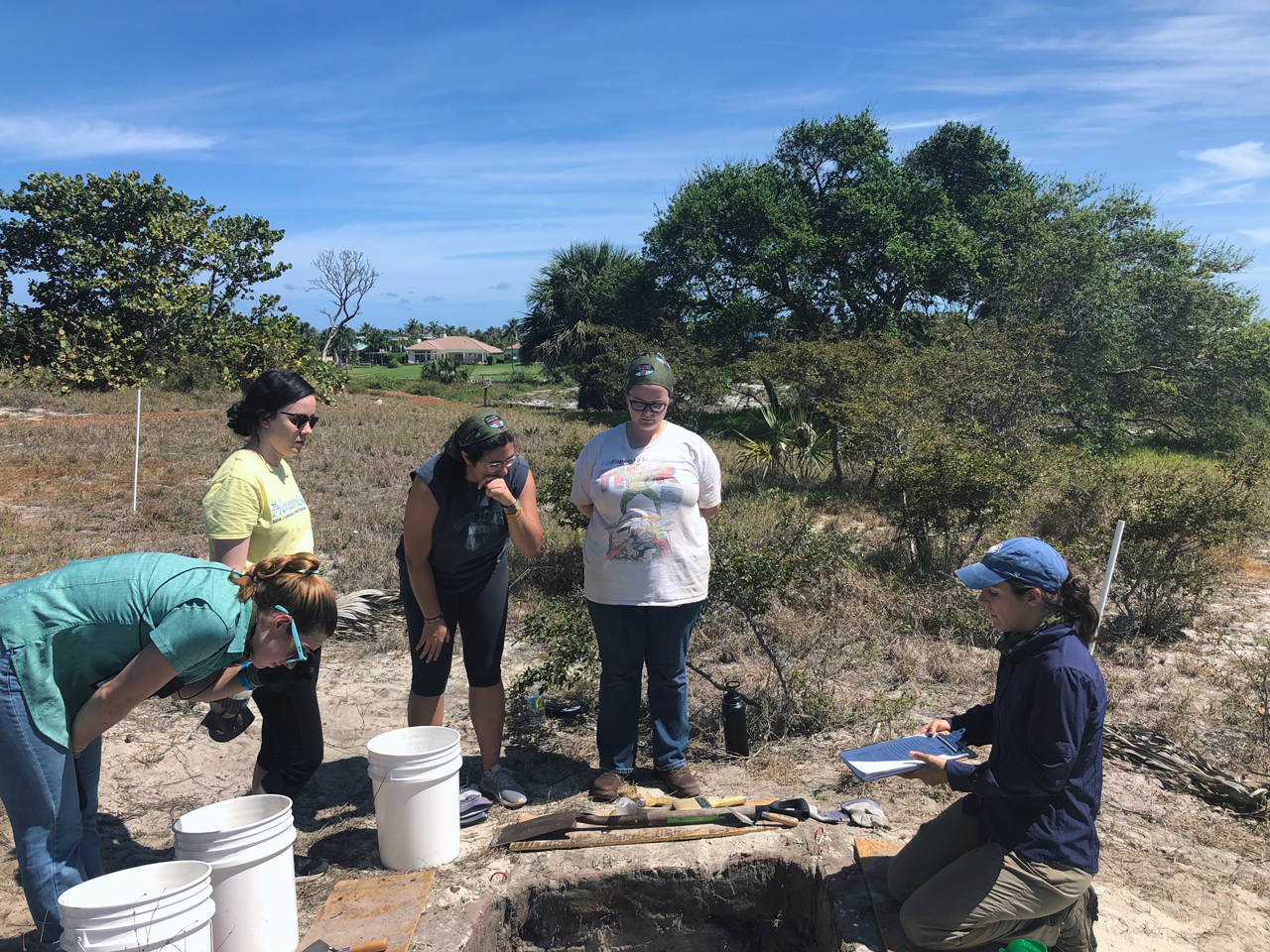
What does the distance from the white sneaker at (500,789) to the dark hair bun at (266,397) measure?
171 cm

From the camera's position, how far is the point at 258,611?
94.2 inches

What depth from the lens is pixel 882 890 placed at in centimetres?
290

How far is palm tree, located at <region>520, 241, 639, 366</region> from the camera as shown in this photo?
30.5 meters

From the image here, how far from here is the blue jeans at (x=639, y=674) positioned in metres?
3.53

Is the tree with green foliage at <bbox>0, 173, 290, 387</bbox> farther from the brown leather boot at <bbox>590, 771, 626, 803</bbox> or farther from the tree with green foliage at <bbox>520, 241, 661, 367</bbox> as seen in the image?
the brown leather boot at <bbox>590, 771, 626, 803</bbox>

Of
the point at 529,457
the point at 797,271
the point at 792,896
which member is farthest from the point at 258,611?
the point at 797,271

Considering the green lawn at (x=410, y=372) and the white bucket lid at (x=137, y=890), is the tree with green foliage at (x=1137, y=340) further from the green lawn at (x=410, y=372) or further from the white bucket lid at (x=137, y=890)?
the green lawn at (x=410, y=372)

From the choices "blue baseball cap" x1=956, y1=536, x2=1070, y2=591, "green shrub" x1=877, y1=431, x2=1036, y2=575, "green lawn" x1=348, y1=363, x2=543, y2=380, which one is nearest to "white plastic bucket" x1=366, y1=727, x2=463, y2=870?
"blue baseball cap" x1=956, y1=536, x2=1070, y2=591

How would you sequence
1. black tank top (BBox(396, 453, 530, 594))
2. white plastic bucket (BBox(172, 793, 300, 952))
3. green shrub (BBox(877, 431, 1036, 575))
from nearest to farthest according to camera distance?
white plastic bucket (BBox(172, 793, 300, 952)) < black tank top (BBox(396, 453, 530, 594)) < green shrub (BBox(877, 431, 1036, 575))

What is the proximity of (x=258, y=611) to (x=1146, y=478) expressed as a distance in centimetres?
650

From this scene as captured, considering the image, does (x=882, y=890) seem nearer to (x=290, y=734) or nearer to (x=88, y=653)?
(x=290, y=734)

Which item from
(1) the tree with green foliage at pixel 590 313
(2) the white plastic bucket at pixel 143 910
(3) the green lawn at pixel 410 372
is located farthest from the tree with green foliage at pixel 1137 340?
(3) the green lawn at pixel 410 372

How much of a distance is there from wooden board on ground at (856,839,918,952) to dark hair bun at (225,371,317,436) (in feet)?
8.76

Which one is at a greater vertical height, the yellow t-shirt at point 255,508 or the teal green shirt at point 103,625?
the yellow t-shirt at point 255,508
